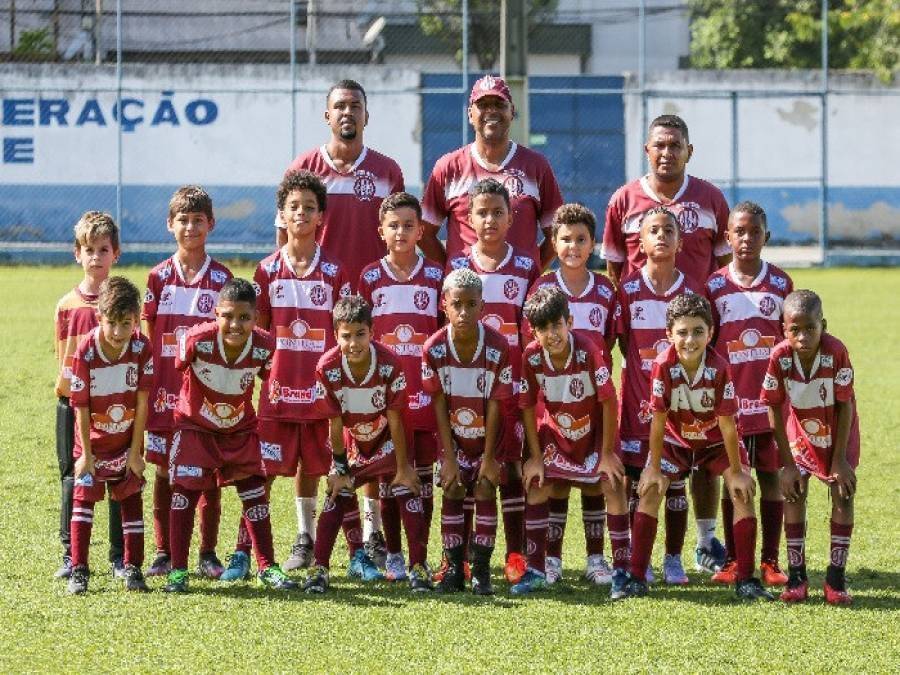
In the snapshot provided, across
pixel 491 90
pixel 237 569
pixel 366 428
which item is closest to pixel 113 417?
pixel 237 569

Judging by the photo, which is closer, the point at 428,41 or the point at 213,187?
the point at 213,187

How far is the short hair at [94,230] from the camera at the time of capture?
6727 millimetres

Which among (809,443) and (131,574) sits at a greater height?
(809,443)

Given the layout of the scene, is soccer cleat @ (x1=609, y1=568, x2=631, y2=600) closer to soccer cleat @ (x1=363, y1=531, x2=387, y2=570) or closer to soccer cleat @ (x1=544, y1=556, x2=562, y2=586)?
soccer cleat @ (x1=544, y1=556, x2=562, y2=586)

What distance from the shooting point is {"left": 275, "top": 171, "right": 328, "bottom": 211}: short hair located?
271 inches

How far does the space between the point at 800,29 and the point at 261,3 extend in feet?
34.0

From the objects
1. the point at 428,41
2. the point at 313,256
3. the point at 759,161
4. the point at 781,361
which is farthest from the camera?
the point at 428,41

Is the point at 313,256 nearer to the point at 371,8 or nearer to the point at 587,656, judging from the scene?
the point at 587,656

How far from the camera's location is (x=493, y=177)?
724 centimetres

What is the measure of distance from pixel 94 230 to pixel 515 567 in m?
2.38

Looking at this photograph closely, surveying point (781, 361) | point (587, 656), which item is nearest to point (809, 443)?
point (781, 361)

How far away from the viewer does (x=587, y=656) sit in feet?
17.7

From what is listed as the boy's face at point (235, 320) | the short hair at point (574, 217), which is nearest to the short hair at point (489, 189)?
the short hair at point (574, 217)

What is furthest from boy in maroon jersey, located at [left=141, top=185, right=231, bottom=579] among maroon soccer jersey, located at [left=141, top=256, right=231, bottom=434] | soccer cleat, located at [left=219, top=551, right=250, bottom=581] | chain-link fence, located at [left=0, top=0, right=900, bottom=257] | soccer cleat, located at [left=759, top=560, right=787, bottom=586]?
chain-link fence, located at [left=0, top=0, right=900, bottom=257]
